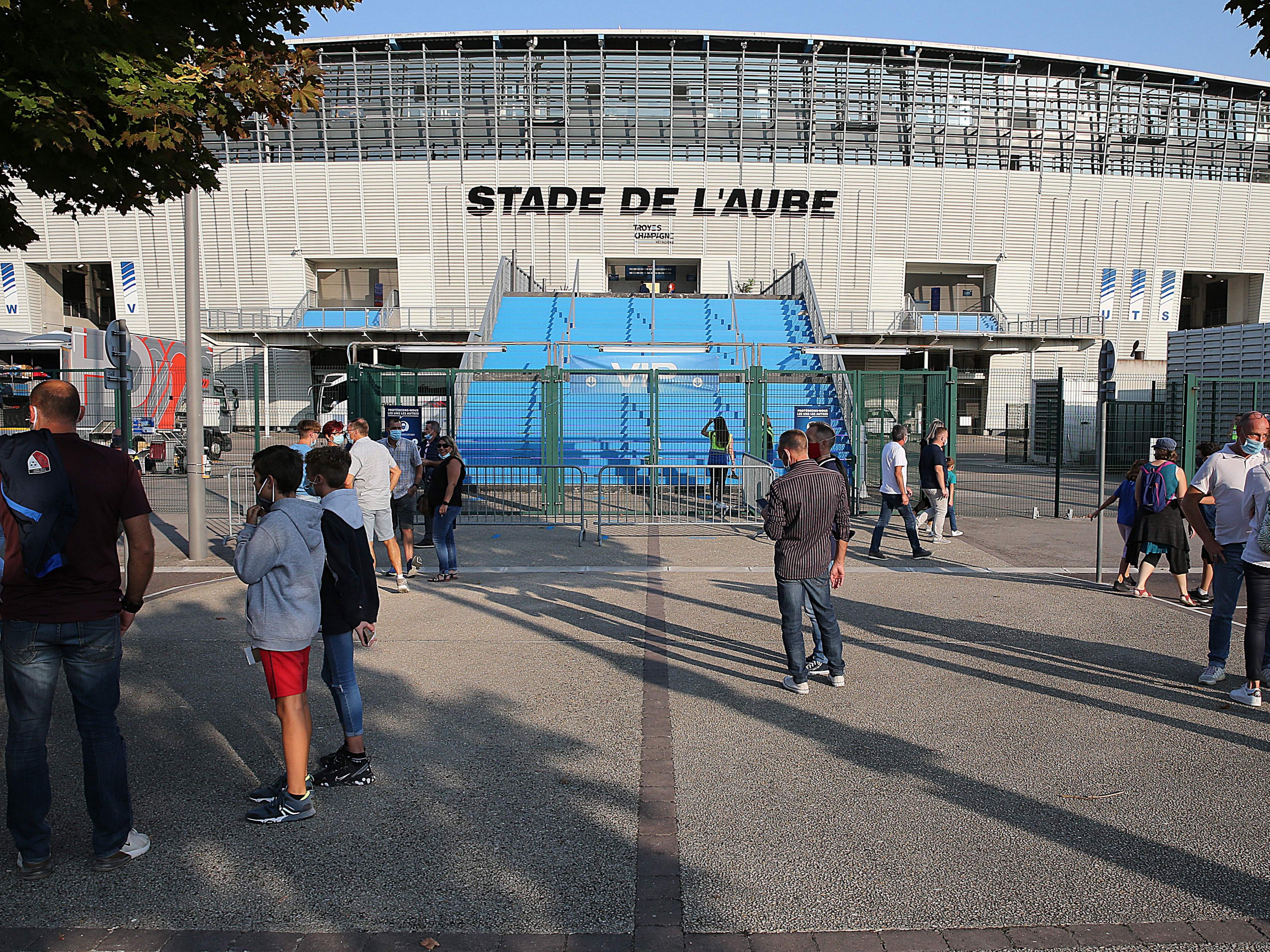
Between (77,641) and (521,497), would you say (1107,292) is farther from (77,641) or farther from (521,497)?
(77,641)

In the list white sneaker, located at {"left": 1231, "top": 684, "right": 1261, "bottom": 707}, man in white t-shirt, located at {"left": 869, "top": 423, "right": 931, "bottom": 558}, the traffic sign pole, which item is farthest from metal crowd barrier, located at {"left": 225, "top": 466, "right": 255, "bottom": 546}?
white sneaker, located at {"left": 1231, "top": 684, "right": 1261, "bottom": 707}

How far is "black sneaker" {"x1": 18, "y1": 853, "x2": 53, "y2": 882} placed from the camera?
12.0 feet

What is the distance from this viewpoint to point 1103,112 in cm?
4444

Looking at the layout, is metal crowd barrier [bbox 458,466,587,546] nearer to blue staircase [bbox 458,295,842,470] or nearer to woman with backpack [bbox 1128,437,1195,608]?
blue staircase [bbox 458,295,842,470]

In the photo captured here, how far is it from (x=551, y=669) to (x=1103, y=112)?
48.8 m

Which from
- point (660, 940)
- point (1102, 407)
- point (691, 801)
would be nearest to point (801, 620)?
point (691, 801)

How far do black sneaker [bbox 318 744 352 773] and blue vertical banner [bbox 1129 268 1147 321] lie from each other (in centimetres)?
4634

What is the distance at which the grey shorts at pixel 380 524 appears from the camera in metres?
9.04

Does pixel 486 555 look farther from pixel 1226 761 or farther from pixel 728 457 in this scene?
pixel 1226 761

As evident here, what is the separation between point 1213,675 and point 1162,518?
3111mm

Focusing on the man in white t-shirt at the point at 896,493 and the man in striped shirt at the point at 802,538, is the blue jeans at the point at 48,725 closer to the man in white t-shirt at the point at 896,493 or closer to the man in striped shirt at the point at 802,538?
the man in striped shirt at the point at 802,538

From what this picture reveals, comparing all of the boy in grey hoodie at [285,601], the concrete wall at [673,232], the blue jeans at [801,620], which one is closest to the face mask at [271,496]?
the boy in grey hoodie at [285,601]

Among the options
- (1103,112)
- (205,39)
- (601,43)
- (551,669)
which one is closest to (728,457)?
(551,669)

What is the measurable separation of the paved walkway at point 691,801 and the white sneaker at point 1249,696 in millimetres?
124
